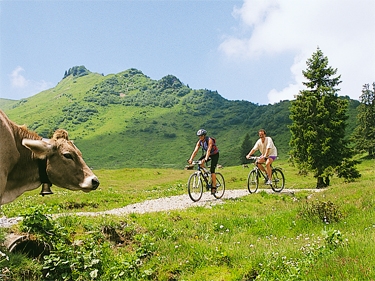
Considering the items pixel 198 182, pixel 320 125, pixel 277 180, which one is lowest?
pixel 198 182

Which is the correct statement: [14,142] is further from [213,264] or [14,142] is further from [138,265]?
[213,264]

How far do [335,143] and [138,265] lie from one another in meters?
32.9

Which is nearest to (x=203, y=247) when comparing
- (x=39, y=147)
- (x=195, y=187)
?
(x=39, y=147)

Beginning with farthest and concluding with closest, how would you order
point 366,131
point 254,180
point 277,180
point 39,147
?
point 366,131 < point 277,180 < point 254,180 < point 39,147

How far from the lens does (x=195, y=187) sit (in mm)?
17688

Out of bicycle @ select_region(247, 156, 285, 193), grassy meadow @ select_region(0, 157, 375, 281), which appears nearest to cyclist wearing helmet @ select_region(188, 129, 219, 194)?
bicycle @ select_region(247, 156, 285, 193)

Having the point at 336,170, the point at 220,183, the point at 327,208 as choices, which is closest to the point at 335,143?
the point at 336,170

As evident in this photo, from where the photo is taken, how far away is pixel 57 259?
23.1ft

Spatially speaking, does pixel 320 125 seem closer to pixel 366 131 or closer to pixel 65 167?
pixel 65 167

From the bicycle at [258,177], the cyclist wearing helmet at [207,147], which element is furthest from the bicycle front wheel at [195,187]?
the bicycle at [258,177]

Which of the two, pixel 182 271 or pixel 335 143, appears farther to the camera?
pixel 335 143

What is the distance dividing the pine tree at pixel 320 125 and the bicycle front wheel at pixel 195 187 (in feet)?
70.6

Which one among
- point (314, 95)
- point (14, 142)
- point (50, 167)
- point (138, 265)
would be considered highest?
point (314, 95)

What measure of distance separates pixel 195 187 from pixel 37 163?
12075 mm
